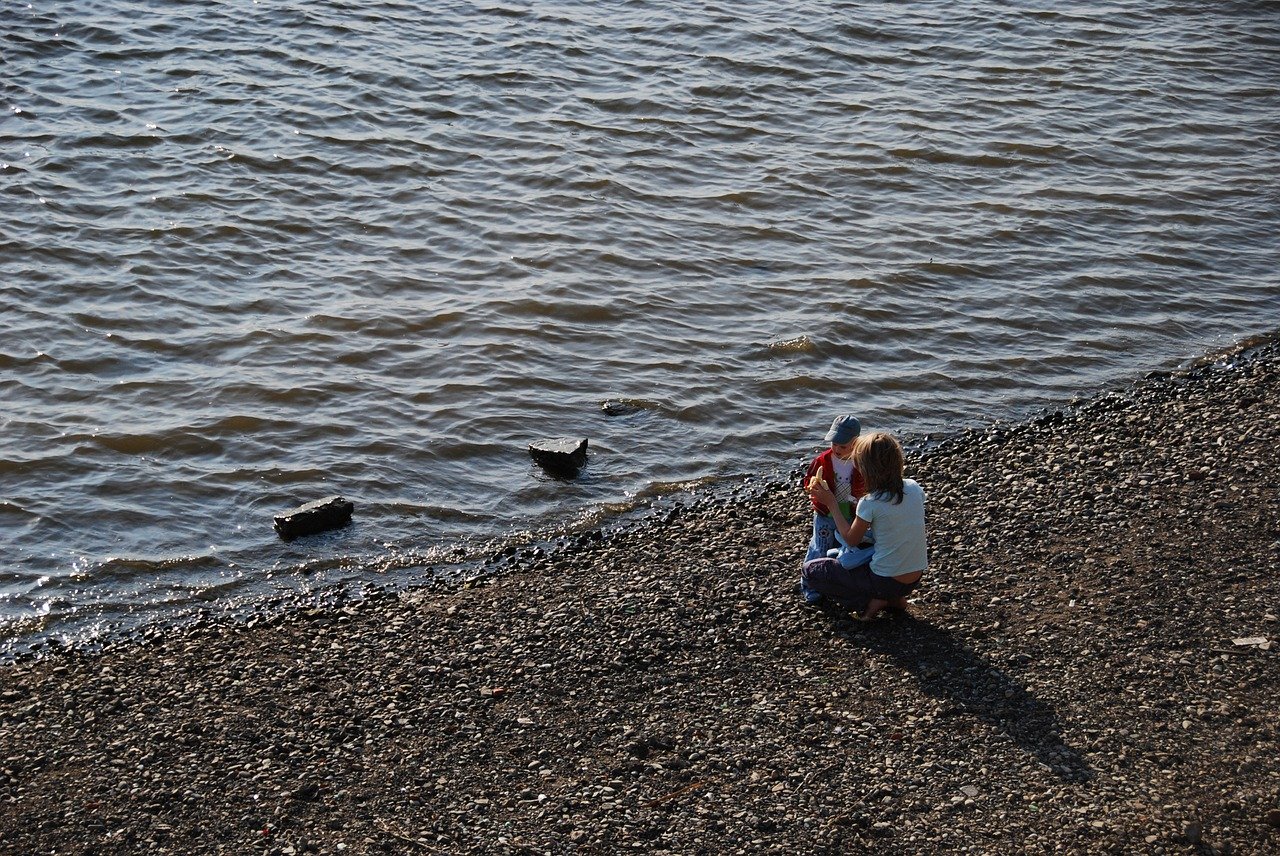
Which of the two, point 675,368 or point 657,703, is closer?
point 657,703

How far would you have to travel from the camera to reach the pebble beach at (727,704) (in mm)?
7285

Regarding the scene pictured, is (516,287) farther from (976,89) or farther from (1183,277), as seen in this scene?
(976,89)

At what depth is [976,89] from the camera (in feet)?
68.2

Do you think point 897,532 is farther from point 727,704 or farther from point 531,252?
point 531,252

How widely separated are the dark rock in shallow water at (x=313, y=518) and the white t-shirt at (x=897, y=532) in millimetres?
4447

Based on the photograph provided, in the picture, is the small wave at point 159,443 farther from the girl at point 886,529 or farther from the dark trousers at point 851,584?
the girl at point 886,529

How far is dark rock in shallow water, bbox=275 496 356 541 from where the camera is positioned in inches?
433

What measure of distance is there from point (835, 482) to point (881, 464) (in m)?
0.64

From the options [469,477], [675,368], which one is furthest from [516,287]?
[469,477]

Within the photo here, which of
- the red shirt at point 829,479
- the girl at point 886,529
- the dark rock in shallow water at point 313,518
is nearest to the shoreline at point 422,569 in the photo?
the dark rock in shallow water at point 313,518

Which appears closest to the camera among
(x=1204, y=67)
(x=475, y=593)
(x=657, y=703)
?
(x=657, y=703)

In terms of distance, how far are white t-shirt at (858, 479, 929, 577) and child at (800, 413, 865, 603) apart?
0.70 ft

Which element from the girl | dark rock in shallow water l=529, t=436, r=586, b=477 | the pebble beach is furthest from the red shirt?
dark rock in shallow water l=529, t=436, r=586, b=477

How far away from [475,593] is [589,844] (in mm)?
3177
